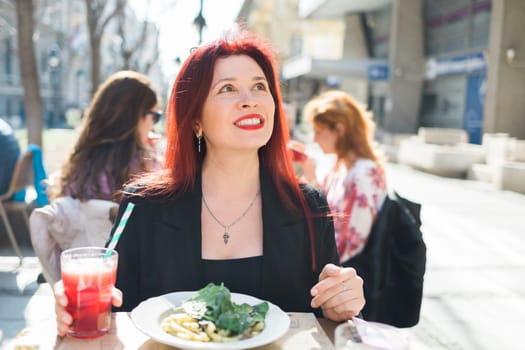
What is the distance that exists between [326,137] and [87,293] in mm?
3047

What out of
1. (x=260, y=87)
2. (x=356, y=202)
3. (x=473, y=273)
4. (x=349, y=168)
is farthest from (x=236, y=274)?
(x=473, y=273)

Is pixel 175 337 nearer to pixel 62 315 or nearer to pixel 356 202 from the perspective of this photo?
pixel 62 315

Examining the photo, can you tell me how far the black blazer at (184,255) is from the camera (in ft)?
7.06

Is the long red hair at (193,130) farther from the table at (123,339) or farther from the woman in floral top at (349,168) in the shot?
the woman in floral top at (349,168)

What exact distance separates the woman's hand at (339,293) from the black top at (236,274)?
432 millimetres

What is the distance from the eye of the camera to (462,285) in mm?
5492

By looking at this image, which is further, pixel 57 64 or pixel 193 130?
pixel 57 64

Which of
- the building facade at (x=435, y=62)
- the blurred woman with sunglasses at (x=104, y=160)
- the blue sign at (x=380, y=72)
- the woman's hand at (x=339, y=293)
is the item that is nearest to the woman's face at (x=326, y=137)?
the blurred woman with sunglasses at (x=104, y=160)

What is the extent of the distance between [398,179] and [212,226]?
511 inches

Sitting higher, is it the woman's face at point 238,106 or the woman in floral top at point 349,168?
the woman's face at point 238,106

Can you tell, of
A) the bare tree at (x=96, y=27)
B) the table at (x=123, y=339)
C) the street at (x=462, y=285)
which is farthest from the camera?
the bare tree at (x=96, y=27)

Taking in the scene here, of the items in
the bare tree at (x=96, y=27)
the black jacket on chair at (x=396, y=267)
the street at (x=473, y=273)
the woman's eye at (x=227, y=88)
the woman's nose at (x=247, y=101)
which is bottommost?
the street at (x=473, y=273)

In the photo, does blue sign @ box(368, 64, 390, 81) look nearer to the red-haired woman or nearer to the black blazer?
the red-haired woman

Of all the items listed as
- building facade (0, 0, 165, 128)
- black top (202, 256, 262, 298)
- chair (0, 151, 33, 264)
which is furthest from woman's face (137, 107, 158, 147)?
building facade (0, 0, 165, 128)
